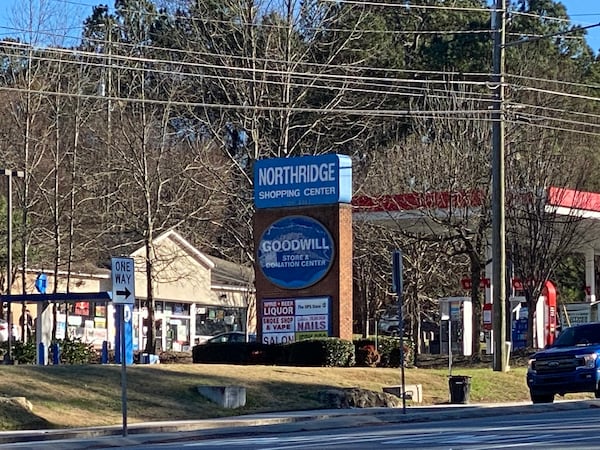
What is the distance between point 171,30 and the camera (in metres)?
50.5

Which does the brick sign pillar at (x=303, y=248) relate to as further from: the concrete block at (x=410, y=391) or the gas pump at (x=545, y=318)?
the gas pump at (x=545, y=318)

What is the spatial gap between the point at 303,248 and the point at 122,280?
14145 millimetres

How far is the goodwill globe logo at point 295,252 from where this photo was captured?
34.4 meters

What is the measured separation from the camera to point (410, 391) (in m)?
29.5

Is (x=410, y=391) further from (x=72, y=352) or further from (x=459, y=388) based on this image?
(x=72, y=352)

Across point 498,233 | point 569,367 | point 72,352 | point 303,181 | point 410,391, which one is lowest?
point 410,391

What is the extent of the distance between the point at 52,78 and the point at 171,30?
608 centimetres

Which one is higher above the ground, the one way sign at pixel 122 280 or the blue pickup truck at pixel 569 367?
the one way sign at pixel 122 280

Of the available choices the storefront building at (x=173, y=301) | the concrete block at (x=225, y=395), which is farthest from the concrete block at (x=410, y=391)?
the storefront building at (x=173, y=301)

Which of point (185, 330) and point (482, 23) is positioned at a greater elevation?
point (482, 23)

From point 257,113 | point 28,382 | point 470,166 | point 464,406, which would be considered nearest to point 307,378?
point 464,406

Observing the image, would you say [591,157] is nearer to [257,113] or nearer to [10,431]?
[257,113]

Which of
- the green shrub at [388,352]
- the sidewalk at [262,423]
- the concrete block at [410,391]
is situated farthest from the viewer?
the green shrub at [388,352]

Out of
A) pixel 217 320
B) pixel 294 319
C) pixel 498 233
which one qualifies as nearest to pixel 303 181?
pixel 294 319
